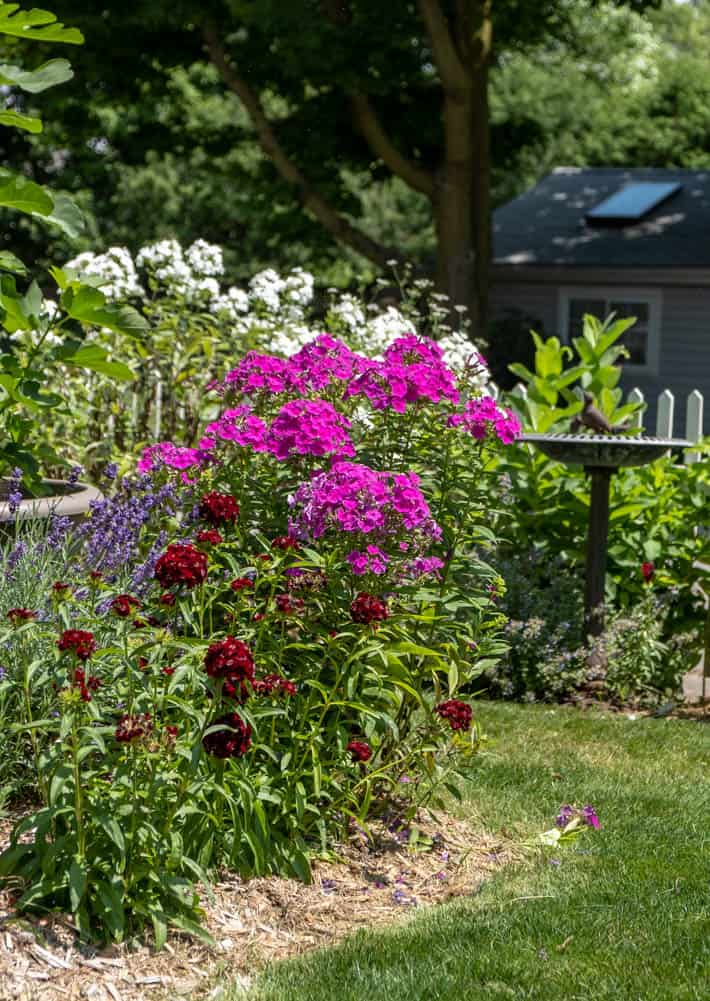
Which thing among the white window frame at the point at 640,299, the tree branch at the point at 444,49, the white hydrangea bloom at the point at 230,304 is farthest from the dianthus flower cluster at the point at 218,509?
the white window frame at the point at 640,299

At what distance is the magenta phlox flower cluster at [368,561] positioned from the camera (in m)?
3.88

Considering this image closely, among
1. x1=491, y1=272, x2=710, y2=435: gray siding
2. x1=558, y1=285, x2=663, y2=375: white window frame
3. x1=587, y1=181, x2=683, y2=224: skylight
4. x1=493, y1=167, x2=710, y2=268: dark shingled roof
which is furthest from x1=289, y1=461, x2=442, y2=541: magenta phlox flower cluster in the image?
x1=587, y1=181, x2=683, y2=224: skylight

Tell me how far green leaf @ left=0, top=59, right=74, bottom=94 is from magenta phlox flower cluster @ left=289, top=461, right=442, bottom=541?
54.5 inches

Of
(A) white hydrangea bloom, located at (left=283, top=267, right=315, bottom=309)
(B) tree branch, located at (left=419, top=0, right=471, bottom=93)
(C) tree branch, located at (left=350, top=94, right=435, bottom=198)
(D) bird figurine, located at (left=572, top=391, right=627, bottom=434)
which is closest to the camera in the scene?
(D) bird figurine, located at (left=572, top=391, right=627, bottom=434)

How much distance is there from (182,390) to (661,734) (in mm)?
3693

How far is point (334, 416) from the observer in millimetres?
4211

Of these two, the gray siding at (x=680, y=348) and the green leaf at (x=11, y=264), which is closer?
the green leaf at (x=11, y=264)

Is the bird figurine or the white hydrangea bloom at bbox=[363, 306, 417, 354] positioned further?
the white hydrangea bloom at bbox=[363, 306, 417, 354]

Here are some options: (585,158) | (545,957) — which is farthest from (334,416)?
(585,158)

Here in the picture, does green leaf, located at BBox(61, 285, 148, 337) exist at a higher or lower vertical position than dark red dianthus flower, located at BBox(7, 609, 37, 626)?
higher

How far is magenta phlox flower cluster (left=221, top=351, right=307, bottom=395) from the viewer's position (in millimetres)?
4605

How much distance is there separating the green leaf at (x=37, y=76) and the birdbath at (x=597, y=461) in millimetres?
2703

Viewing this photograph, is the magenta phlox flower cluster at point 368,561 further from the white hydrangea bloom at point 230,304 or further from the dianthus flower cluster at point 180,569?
the white hydrangea bloom at point 230,304

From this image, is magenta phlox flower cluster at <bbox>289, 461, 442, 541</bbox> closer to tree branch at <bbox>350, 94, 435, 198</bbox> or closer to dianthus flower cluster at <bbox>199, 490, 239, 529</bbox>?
dianthus flower cluster at <bbox>199, 490, 239, 529</bbox>
